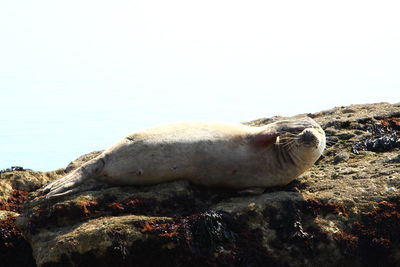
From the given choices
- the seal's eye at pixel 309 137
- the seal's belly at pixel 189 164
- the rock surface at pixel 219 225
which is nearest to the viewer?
the rock surface at pixel 219 225

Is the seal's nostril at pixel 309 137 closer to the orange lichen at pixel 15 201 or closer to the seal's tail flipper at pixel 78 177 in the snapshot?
the seal's tail flipper at pixel 78 177

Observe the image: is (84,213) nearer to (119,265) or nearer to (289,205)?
(119,265)

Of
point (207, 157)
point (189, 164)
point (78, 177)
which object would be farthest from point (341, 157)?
point (78, 177)

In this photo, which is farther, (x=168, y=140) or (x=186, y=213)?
(x=168, y=140)

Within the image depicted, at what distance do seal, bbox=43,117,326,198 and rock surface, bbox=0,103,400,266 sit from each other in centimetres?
19

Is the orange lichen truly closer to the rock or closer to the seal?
the seal

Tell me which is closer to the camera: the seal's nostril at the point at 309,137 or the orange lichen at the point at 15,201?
the seal's nostril at the point at 309,137

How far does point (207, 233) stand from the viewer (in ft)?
16.8

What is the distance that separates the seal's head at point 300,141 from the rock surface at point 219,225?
419mm

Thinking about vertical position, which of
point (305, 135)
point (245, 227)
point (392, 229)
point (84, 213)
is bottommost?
point (392, 229)

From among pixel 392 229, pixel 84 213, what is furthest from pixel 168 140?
pixel 392 229

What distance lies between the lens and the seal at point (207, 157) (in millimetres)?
5992

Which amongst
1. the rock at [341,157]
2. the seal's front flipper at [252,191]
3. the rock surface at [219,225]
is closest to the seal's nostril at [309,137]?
the rock surface at [219,225]

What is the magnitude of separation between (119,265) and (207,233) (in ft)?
3.48
